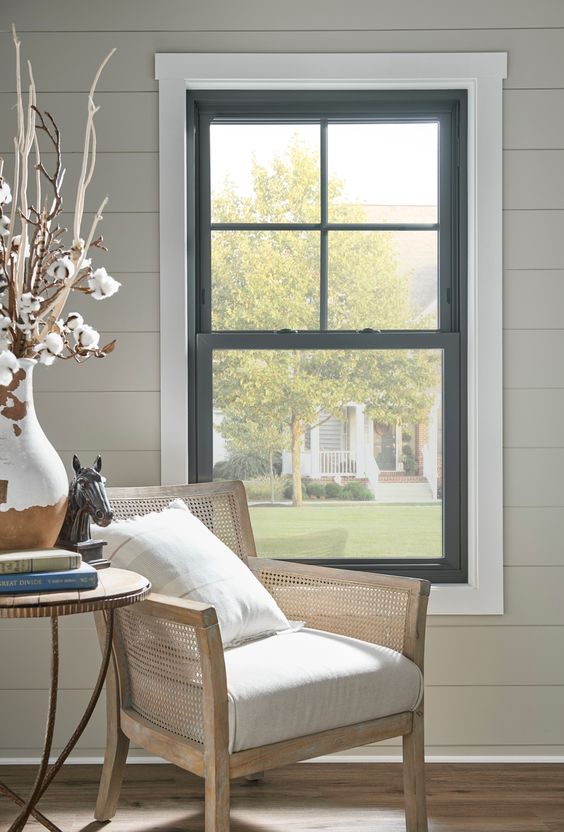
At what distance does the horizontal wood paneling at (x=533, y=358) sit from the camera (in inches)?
107

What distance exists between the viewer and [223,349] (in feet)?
9.20

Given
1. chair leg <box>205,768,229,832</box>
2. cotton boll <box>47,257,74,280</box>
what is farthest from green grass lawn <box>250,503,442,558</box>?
cotton boll <box>47,257,74,280</box>

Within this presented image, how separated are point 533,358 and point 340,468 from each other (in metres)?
0.76

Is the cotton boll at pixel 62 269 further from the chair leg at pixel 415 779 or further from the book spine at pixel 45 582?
the chair leg at pixel 415 779

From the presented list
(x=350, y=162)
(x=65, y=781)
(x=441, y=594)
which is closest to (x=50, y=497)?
(x=65, y=781)

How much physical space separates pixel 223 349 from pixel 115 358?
14.6 inches

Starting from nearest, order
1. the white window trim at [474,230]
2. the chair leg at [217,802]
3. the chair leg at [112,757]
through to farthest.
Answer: the chair leg at [217,802] → the chair leg at [112,757] → the white window trim at [474,230]

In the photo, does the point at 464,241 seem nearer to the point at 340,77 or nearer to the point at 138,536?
the point at 340,77

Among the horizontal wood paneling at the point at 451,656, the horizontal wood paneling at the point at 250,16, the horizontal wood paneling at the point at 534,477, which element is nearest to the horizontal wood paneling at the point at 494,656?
the horizontal wood paneling at the point at 451,656

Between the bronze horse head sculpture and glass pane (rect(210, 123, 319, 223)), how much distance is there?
3.93 feet

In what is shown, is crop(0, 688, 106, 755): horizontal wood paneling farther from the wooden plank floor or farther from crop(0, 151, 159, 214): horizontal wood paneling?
crop(0, 151, 159, 214): horizontal wood paneling

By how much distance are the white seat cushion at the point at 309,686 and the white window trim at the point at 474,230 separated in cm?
67

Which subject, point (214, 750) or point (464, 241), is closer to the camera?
point (214, 750)

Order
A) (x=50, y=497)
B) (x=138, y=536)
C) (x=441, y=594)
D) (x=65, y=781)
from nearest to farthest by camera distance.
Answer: (x=50, y=497), (x=138, y=536), (x=65, y=781), (x=441, y=594)
